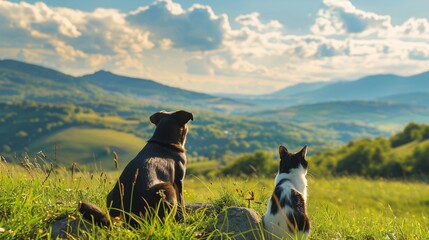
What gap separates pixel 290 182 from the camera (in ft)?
23.5

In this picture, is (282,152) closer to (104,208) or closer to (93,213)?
(104,208)

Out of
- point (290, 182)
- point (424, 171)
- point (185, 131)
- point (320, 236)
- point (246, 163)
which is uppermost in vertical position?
point (185, 131)

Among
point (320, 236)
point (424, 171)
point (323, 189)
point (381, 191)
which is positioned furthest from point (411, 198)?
point (424, 171)

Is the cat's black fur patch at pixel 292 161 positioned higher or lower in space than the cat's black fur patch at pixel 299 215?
higher

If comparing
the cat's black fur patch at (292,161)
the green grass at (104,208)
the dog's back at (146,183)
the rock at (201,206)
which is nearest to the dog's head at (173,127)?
the dog's back at (146,183)

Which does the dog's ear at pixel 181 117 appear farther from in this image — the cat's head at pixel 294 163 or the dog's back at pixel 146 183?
the cat's head at pixel 294 163

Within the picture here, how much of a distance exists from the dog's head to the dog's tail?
7.98 feet

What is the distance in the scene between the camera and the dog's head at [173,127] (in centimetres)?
791

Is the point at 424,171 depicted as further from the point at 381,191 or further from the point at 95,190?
the point at 95,190

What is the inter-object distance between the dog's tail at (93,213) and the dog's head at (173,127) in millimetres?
2432

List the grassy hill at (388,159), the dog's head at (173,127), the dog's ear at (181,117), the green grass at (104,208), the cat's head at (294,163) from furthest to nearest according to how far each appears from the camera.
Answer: the grassy hill at (388,159) → the dog's ear at (181,117) → the dog's head at (173,127) → the cat's head at (294,163) → the green grass at (104,208)

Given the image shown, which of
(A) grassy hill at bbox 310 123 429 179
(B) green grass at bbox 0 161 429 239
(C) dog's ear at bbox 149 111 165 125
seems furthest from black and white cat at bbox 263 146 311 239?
(A) grassy hill at bbox 310 123 429 179

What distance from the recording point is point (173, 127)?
8.07m

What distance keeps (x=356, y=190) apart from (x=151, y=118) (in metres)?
23.9
